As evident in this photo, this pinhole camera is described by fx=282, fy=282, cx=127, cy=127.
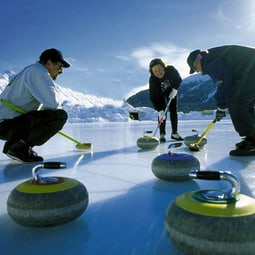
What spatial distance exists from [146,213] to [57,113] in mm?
1663

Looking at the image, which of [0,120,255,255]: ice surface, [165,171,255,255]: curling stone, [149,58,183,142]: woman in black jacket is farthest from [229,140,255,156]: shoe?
[165,171,255,255]: curling stone

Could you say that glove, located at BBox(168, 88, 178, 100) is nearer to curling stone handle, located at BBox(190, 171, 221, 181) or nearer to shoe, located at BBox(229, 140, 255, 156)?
shoe, located at BBox(229, 140, 255, 156)

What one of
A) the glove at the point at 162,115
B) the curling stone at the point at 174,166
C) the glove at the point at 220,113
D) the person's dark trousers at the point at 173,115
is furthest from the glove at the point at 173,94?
the curling stone at the point at 174,166

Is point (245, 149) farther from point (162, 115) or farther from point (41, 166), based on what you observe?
point (41, 166)

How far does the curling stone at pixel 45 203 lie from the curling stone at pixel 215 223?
419mm

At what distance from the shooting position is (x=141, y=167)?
2461 millimetres

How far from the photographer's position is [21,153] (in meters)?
2.67

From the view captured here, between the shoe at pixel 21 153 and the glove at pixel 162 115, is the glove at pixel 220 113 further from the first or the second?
the shoe at pixel 21 153

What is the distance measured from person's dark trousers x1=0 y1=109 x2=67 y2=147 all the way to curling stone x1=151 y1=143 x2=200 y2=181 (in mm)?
1246

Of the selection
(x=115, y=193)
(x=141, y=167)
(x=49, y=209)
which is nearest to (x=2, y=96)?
(x=141, y=167)

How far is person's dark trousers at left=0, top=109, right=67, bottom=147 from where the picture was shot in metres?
2.61

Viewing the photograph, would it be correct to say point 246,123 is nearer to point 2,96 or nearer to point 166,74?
point 166,74

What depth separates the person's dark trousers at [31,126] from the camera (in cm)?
261

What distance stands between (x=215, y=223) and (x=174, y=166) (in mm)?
986
